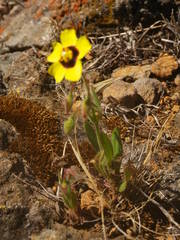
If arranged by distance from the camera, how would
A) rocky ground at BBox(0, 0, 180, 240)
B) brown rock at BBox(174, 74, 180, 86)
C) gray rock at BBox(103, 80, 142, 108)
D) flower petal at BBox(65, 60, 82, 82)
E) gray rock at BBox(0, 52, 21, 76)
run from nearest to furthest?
flower petal at BBox(65, 60, 82, 82) → rocky ground at BBox(0, 0, 180, 240) → gray rock at BBox(103, 80, 142, 108) → brown rock at BBox(174, 74, 180, 86) → gray rock at BBox(0, 52, 21, 76)

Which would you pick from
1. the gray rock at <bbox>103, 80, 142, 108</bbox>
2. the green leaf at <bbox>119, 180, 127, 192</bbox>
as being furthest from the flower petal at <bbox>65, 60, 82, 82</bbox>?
the gray rock at <bbox>103, 80, 142, 108</bbox>

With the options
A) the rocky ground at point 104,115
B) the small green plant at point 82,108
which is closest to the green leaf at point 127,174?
the small green plant at point 82,108

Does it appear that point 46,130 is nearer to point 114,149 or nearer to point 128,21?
point 114,149

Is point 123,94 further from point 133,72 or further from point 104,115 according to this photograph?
point 133,72

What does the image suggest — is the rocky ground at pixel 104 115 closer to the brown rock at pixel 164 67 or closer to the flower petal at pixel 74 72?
the brown rock at pixel 164 67

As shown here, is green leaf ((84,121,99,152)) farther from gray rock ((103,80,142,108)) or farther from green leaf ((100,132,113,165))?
gray rock ((103,80,142,108))

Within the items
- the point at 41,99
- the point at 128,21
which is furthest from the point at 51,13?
the point at 41,99
